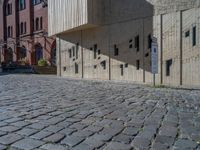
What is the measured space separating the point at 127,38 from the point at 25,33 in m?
22.2

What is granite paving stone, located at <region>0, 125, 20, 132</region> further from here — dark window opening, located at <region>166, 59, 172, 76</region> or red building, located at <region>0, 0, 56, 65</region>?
red building, located at <region>0, 0, 56, 65</region>

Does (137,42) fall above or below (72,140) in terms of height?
above

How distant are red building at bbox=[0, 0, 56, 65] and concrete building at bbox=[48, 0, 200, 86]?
10.6m

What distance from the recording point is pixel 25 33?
118 feet

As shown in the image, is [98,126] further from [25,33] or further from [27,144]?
[25,33]

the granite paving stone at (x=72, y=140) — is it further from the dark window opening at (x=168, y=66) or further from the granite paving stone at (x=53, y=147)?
the dark window opening at (x=168, y=66)

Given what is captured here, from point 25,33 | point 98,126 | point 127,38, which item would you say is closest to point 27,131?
point 98,126

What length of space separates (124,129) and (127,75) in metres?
12.4

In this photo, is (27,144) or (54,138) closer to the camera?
(27,144)

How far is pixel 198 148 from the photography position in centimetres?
371

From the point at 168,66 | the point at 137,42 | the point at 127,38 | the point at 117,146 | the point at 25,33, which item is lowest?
the point at 117,146

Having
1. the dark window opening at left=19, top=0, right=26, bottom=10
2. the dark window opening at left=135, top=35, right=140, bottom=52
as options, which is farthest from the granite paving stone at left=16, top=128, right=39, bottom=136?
the dark window opening at left=19, top=0, right=26, bottom=10

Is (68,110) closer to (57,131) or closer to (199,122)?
(57,131)

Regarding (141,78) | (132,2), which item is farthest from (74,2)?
(141,78)
